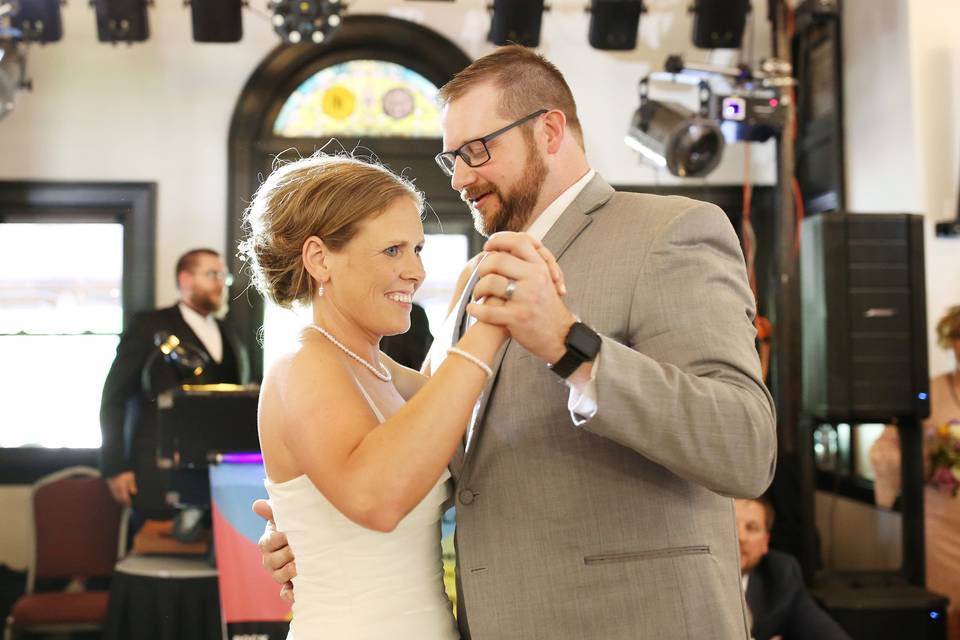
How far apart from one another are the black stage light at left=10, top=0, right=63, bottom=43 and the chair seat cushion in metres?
2.75

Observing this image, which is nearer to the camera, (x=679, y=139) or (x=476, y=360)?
(x=476, y=360)

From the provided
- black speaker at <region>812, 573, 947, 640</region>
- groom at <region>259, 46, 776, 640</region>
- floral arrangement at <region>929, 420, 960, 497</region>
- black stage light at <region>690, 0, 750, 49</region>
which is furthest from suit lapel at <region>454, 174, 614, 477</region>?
black stage light at <region>690, 0, 750, 49</region>

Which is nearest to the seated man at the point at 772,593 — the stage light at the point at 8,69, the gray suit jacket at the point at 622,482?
the gray suit jacket at the point at 622,482

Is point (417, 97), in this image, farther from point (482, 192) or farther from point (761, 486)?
point (761, 486)

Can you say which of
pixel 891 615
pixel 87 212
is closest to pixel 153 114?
pixel 87 212

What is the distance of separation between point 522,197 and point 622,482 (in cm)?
56

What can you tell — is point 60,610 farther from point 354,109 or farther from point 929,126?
point 929,126

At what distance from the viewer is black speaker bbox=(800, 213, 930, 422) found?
4062 mm

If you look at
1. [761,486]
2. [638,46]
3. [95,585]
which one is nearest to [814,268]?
[638,46]

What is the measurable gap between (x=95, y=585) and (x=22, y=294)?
1694mm

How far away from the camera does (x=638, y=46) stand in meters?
5.99

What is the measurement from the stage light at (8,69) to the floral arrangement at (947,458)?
461 centimetres

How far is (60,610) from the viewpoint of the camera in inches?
165

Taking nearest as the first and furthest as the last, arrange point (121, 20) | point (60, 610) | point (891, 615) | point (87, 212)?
point (891, 615) < point (60, 610) < point (121, 20) < point (87, 212)
